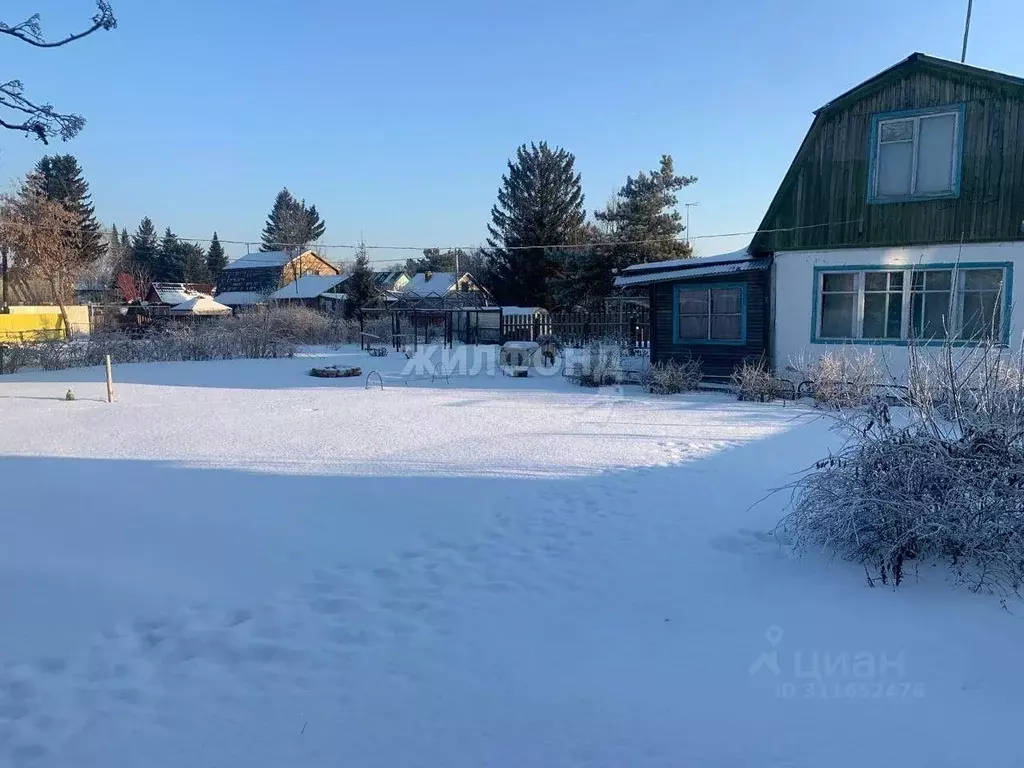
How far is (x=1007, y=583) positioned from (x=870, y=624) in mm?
933

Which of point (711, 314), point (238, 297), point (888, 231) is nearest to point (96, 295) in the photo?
point (238, 297)

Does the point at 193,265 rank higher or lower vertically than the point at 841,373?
higher

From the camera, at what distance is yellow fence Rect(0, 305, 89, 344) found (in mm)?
23016

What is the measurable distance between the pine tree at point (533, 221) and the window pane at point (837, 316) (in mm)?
24908

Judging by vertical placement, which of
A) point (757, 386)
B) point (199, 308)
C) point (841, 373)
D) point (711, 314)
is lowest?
point (757, 386)

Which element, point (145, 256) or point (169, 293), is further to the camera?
point (145, 256)

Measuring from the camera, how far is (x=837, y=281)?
13.3 meters

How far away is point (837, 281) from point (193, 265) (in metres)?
67.3

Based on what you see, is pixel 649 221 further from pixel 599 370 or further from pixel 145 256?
pixel 145 256

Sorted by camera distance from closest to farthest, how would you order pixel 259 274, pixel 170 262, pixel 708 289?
1. pixel 708 289
2. pixel 259 274
3. pixel 170 262

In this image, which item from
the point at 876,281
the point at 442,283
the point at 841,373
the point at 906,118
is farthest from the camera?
the point at 442,283

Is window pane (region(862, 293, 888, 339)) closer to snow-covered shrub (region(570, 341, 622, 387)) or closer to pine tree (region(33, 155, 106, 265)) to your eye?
snow-covered shrub (region(570, 341, 622, 387))

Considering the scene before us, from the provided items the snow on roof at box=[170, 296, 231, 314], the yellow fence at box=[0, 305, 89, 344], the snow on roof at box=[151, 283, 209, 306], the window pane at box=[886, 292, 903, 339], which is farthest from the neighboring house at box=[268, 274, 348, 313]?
the window pane at box=[886, 292, 903, 339]

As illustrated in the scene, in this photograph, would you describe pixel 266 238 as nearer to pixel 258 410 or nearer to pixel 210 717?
pixel 258 410
